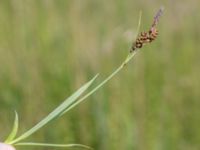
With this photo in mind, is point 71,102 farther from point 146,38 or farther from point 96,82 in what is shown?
point 96,82

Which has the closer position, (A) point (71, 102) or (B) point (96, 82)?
(A) point (71, 102)

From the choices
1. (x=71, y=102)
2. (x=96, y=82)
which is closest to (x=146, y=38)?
(x=71, y=102)

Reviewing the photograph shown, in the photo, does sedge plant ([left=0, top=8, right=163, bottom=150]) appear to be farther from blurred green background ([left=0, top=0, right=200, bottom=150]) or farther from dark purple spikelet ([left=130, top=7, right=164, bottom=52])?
blurred green background ([left=0, top=0, right=200, bottom=150])

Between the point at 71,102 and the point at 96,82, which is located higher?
the point at 96,82

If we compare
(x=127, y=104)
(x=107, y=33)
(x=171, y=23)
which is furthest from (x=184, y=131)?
(x=171, y=23)

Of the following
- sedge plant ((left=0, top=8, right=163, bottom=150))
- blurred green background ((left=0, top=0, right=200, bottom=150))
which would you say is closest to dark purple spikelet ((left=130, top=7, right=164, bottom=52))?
sedge plant ((left=0, top=8, right=163, bottom=150))

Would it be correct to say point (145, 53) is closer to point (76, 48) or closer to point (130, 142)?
point (76, 48)

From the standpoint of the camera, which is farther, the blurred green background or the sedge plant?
the blurred green background

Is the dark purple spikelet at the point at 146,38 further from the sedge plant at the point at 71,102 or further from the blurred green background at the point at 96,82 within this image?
the blurred green background at the point at 96,82
